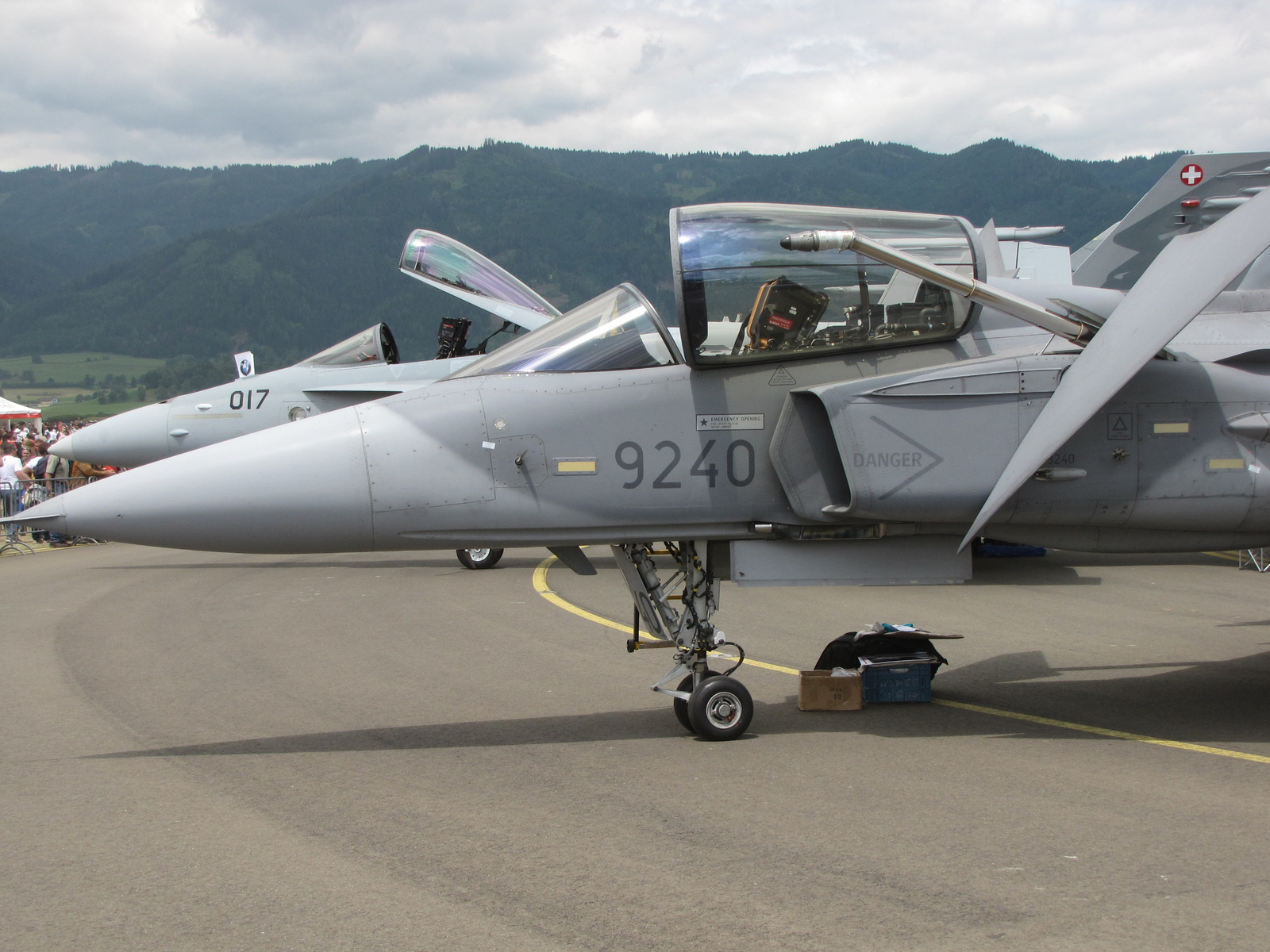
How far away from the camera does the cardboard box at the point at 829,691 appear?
716 cm

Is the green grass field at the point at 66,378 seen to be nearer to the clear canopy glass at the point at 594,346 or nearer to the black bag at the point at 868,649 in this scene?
the clear canopy glass at the point at 594,346

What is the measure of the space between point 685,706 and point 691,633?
1.49ft

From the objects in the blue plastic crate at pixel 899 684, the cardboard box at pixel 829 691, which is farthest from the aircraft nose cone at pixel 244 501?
the blue plastic crate at pixel 899 684

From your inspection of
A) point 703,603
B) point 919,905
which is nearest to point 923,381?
point 703,603

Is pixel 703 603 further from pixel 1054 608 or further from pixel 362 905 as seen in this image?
pixel 1054 608

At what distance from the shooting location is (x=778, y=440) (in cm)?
643

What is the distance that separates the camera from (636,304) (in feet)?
21.9

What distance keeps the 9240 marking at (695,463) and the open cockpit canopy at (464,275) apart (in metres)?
11.2

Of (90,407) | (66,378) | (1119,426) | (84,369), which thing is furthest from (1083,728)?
(84,369)

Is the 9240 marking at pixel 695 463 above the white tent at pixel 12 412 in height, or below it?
below

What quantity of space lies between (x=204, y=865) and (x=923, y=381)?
14.8ft

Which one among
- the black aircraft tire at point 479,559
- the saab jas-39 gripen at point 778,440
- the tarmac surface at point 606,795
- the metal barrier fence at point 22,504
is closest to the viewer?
the tarmac surface at point 606,795

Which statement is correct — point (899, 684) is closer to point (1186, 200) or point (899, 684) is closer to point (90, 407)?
point (1186, 200)

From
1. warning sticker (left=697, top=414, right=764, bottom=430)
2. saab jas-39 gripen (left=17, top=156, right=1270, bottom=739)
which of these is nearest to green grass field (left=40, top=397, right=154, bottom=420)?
saab jas-39 gripen (left=17, top=156, right=1270, bottom=739)
